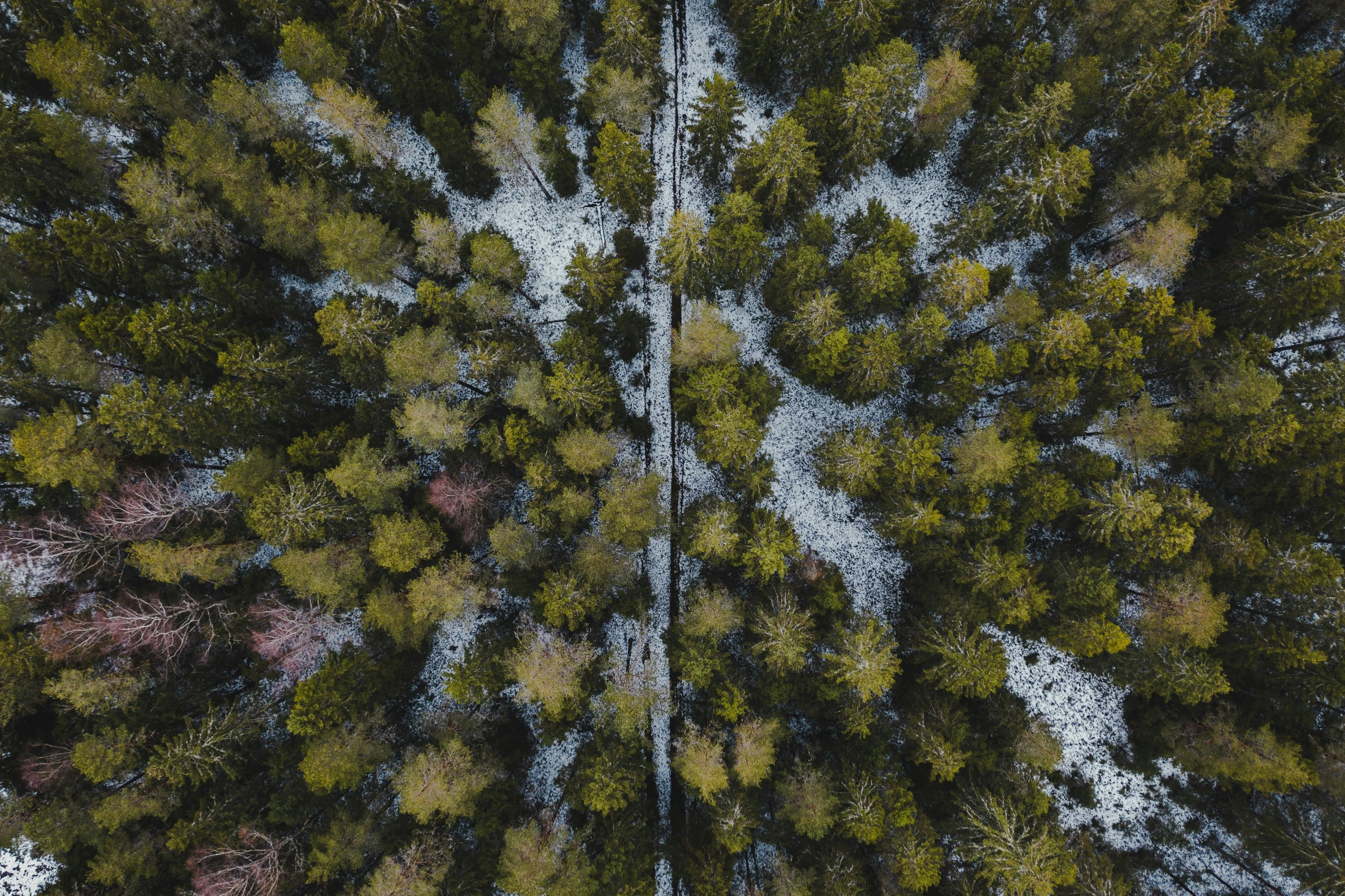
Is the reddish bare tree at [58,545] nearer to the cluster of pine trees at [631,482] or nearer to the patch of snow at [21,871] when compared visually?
the cluster of pine trees at [631,482]

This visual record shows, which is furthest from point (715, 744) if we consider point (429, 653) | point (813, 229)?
point (813, 229)

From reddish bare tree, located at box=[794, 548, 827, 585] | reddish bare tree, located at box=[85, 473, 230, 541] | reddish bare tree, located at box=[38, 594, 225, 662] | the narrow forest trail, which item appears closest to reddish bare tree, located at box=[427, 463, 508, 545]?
the narrow forest trail

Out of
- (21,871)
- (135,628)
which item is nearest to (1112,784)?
(135,628)

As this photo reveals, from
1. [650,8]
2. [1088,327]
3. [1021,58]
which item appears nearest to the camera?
[1088,327]

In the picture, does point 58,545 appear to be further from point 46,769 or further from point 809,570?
point 809,570

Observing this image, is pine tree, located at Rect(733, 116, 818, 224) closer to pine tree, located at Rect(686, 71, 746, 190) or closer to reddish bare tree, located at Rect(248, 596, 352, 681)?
pine tree, located at Rect(686, 71, 746, 190)

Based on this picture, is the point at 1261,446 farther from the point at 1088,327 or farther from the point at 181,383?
the point at 181,383
